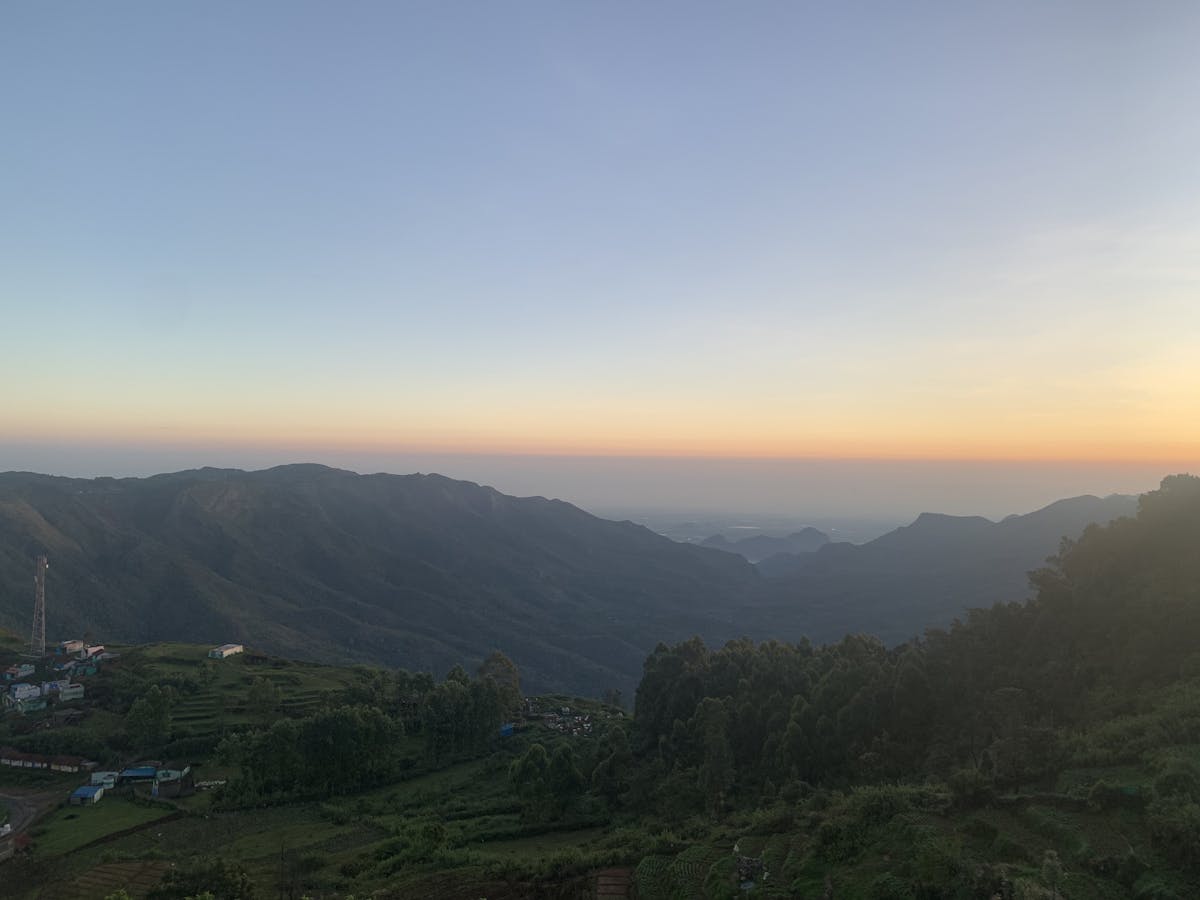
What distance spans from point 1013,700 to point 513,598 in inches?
6542

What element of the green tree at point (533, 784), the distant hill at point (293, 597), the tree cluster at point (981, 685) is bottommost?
the distant hill at point (293, 597)

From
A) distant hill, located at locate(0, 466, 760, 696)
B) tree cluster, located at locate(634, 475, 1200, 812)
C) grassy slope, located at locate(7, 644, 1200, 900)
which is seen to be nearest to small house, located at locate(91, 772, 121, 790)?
grassy slope, located at locate(7, 644, 1200, 900)

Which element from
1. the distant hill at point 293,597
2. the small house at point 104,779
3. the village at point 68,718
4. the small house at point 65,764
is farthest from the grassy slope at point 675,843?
the distant hill at point 293,597

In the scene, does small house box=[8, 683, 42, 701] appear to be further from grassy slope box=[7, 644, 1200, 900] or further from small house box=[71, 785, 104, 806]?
grassy slope box=[7, 644, 1200, 900]

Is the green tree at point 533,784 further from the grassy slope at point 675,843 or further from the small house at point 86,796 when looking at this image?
the small house at point 86,796

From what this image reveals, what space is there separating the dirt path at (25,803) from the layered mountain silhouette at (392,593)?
65.8m

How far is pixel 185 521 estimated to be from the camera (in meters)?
184

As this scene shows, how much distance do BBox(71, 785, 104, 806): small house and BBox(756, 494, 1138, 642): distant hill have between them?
97.7 m

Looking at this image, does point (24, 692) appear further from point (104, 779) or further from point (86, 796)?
point (86, 796)

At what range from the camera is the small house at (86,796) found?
125ft

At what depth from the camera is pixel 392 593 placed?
17000 cm

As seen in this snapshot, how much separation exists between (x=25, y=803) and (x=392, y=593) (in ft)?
441

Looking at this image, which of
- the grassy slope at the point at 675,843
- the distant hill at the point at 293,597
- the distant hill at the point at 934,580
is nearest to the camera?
the grassy slope at the point at 675,843

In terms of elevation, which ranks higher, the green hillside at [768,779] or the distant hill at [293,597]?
the green hillside at [768,779]
